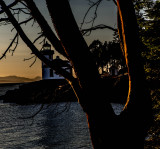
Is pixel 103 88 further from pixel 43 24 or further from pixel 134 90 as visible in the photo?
pixel 43 24

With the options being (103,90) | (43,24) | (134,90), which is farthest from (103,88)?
(43,24)

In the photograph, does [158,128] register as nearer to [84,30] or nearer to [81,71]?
[84,30]

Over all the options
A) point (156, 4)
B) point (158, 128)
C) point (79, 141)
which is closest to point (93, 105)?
point (158, 128)

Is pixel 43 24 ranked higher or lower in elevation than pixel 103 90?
higher

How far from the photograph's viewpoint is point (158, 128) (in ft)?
28.6

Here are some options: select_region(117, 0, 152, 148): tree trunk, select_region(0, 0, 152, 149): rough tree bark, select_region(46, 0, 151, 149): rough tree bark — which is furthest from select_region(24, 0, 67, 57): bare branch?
select_region(117, 0, 152, 148): tree trunk

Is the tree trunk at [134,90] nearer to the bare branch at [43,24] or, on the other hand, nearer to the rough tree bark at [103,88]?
the rough tree bark at [103,88]

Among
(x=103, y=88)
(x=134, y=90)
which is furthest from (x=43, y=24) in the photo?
(x=134, y=90)

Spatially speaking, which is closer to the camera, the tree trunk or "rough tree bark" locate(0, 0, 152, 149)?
"rough tree bark" locate(0, 0, 152, 149)

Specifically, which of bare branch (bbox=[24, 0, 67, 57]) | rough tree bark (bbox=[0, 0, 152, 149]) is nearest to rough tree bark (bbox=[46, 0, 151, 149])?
rough tree bark (bbox=[0, 0, 152, 149])

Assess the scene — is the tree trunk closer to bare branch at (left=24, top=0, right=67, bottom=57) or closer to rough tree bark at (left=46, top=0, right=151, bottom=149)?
rough tree bark at (left=46, top=0, right=151, bottom=149)

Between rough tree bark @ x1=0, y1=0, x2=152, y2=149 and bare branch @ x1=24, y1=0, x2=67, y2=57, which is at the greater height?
bare branch @ x1=24, y1=0, x2=67, y2=57

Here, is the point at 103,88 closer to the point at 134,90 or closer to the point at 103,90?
the point at 103,90

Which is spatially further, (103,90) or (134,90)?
(134,90)
